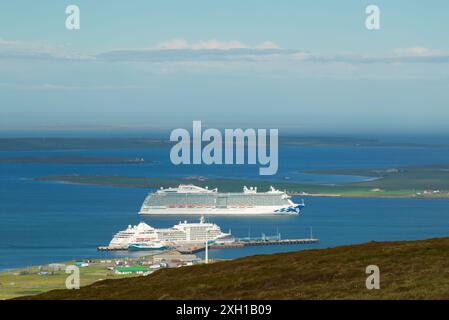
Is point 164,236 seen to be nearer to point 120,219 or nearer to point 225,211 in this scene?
point 120,219

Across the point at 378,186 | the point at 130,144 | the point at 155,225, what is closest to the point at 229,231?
the point at 155,225

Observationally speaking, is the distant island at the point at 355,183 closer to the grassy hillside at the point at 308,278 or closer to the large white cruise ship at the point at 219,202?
the large white cruise ship at the point at 219,202

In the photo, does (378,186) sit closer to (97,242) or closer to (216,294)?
(97,242)

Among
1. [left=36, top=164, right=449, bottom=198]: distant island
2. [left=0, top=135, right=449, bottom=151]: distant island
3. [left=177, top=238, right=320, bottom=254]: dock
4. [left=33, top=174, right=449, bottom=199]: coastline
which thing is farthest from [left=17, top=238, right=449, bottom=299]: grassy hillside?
[left=0, top=135, right=449, bottom=151]: distant island

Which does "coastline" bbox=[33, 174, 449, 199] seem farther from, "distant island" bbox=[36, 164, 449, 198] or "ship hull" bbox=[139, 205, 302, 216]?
"ship hull" bbox=[139, 205, 302, 216]

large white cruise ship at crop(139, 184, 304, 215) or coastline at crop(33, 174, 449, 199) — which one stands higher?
coastline at crop(33, 174, 449, 199)

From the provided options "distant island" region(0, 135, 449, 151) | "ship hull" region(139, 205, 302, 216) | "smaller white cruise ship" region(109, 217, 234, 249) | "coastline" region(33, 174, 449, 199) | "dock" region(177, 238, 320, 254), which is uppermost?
"distant island" region(0, 135, 449, 151)

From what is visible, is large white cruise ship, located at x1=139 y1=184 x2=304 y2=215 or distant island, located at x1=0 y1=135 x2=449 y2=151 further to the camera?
distant island, located at x1=0 y1=135 x2=449 y2=151

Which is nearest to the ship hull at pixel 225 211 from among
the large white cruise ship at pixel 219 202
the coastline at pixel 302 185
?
the large white cruise ship at pixel 219 202
